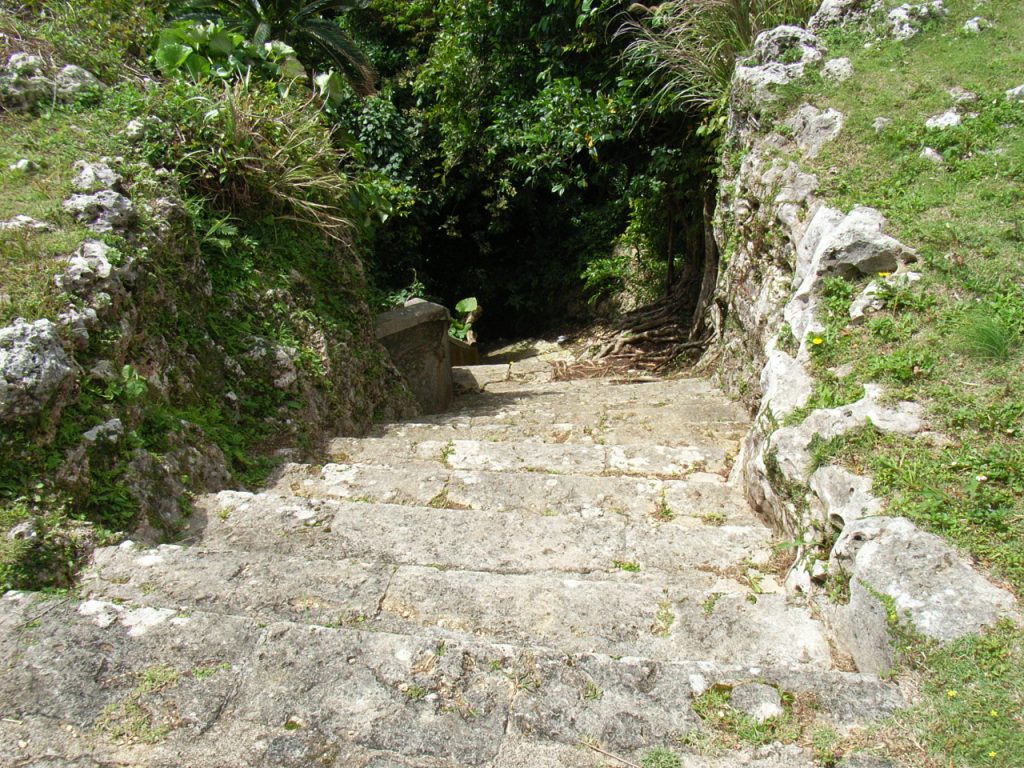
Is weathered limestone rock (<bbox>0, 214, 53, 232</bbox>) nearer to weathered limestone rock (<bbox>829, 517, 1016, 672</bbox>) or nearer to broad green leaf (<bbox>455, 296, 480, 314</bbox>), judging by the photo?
weathered limestone rock (<bbox>829, 517, 1016, 672</bbox>)

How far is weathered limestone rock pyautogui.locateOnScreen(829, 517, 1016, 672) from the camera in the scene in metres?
1.85

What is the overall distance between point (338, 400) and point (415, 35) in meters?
8.25

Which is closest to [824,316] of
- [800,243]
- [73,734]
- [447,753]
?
[800,243]

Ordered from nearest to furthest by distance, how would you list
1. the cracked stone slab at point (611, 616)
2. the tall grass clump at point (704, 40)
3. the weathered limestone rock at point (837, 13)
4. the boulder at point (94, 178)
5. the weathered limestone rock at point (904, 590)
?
the weathered limestone rock at point (904, 590), the cracked stone slab at point (611, 616), the boulder at point (94, 178), the weathered limestone rock at point (837, 13), the tall grass clump at point (704, 40)

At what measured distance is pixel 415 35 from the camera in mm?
10891

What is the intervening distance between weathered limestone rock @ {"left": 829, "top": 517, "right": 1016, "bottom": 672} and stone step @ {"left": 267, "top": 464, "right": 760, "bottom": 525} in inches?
35.1

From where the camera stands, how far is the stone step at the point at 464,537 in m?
2.69

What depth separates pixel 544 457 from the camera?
12.5ft

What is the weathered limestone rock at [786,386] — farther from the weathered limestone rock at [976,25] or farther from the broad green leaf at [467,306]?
the broad green leaf at [467,306]

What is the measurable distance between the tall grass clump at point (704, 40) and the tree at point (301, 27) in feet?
11.4

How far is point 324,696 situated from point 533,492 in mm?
1649

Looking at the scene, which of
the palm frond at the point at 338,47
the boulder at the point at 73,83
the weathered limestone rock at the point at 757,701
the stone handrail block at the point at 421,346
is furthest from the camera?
the palm frond at the point at 338,47

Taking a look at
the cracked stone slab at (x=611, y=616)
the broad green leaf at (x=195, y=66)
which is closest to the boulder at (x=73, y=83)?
the broad green leaf at (x=195, y=66)

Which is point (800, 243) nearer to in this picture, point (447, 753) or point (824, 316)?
point (824, 316)
